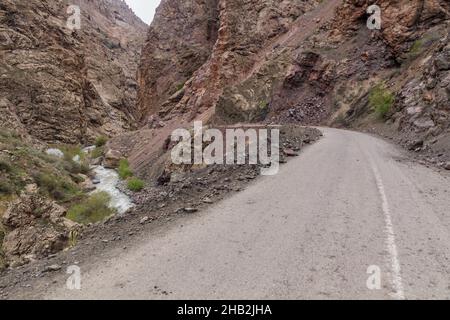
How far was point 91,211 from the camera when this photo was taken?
20406mm

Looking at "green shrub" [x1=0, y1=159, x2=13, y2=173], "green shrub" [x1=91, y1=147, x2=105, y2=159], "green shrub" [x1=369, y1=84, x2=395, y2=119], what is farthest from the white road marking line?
"green shrub" [x1=91, y1=147, x2=105, y2=159]

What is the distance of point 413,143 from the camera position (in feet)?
56.6

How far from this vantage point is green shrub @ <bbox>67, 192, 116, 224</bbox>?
772 inches

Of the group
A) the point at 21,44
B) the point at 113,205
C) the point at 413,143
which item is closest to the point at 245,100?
the point at 113,205

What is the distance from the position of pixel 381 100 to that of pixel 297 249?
22.6 meters

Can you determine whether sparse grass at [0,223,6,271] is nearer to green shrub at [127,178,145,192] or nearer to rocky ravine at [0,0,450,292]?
rocky ravine at [0,0,450,292]

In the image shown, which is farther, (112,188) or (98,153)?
(98,153)

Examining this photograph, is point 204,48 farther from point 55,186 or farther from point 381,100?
Result: point 55,186

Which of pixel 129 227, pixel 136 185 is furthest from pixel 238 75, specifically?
pixel 129 227

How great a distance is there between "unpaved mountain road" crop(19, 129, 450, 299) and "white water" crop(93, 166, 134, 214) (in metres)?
9.64

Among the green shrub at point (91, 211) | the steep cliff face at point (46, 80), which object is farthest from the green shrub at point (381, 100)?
the steep cliff face at point (46, 80)

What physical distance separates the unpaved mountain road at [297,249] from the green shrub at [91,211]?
11990mm

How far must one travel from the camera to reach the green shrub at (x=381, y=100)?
2522 centimetres

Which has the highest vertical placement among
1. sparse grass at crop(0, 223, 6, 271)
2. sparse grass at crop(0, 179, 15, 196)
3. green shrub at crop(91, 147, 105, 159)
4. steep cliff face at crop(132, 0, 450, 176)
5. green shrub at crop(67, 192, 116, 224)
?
steep cliff face at crop(132, 0, 450, 176)
